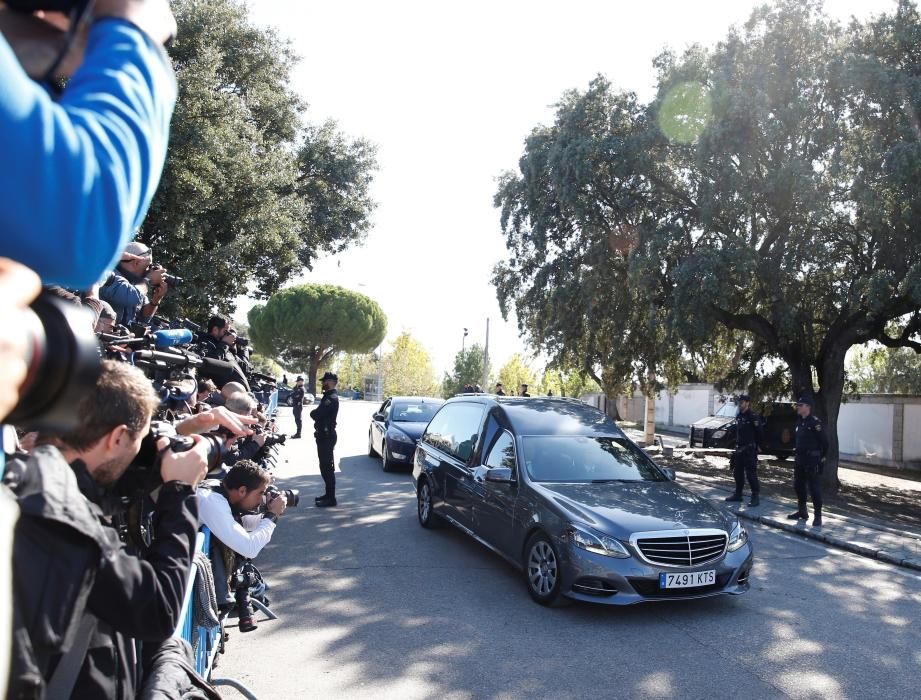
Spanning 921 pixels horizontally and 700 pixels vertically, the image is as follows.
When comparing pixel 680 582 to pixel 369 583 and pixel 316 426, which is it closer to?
pixel 369 583

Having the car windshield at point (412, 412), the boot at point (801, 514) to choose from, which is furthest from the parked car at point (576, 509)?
the car windshield at point (412, 412)

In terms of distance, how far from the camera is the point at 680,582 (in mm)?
5703

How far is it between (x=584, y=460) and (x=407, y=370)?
58.3 meters

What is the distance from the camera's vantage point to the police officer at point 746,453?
39.5ft

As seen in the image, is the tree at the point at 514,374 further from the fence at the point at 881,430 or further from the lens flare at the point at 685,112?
the lens flare at the point at 685,112

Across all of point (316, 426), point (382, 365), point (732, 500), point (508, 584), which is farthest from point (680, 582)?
point (382, 365)

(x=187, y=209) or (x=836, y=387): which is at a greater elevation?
(x=187, y=209)

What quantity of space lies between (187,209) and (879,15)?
13868mm

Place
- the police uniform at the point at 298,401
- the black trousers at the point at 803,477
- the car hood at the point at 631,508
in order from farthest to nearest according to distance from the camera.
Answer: the police uniform at the point at 298,401, the black trousers at the point at 803,477, the car hood at the point at 631,508

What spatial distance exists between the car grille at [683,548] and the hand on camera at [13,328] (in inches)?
217

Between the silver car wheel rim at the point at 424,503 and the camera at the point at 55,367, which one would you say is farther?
the silver car wheel rim at the point at 424,503

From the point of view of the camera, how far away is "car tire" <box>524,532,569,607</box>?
591 centimetres

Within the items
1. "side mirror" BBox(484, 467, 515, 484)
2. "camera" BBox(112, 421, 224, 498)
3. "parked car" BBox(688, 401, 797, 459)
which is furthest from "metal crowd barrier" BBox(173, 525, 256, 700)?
"parked car" BBox(688, 401, 797, 459)

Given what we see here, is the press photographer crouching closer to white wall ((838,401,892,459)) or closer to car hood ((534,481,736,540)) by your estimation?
car hood ((534,481,736,540))
